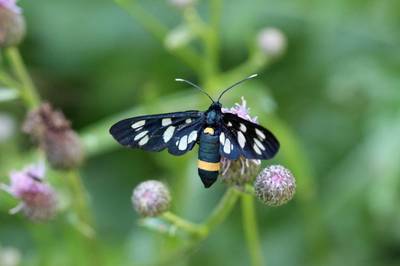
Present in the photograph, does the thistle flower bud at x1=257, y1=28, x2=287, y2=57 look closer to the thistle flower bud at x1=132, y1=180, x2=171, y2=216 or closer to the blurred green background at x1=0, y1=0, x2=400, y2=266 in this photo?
the blurred green background at x1=0, y1=0, x2=400, y2=266

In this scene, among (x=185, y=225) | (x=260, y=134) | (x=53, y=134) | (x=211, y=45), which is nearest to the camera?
(x=260, y=134)

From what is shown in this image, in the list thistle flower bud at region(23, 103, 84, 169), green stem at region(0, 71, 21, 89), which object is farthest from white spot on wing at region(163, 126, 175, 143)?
green stem at region(0, 71, 21, 89)

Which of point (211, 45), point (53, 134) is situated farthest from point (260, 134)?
point (211, 45)

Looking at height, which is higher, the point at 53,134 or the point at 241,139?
the point at 53,134

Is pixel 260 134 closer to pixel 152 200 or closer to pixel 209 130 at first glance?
pixel 209 130

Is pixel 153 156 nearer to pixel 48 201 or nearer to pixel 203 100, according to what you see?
pixel 203 100

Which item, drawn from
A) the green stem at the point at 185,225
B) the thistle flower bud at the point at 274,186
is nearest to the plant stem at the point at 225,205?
the green stem at the point at 185,225

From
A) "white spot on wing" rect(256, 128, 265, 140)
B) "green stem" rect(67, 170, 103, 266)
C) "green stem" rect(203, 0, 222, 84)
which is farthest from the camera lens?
"green stem" rect(203, 0, 222, 84)
